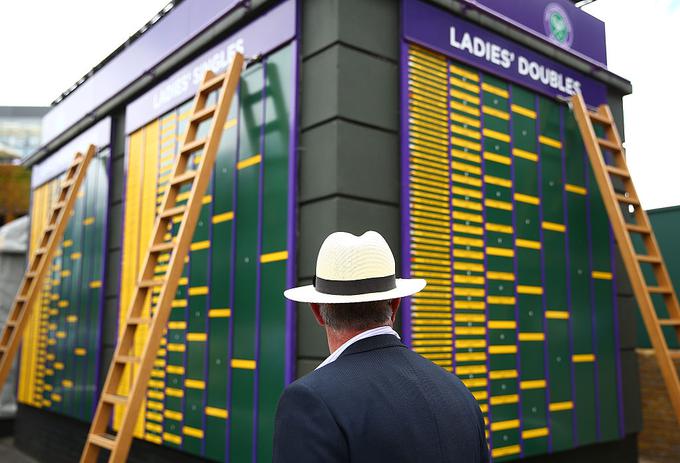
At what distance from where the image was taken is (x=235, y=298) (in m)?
4.84

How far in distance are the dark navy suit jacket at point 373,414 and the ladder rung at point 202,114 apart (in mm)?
3594

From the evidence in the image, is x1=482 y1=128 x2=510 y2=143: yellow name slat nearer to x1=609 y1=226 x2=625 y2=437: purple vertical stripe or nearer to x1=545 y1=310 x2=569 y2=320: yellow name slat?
x1=545 y1=310 x2=569 y2=320: yellow name slat

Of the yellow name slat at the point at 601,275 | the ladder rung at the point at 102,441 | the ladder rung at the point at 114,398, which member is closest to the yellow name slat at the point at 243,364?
the ladder rung at the point at 114,398

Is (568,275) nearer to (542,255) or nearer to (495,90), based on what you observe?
(542,255)

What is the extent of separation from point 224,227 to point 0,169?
19.0 meters

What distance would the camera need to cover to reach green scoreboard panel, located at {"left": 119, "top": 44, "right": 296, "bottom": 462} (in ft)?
14.6

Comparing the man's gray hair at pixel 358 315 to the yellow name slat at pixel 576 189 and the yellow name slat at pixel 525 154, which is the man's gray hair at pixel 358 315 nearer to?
the yellow name slat at pixel 525 154

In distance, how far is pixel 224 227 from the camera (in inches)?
200

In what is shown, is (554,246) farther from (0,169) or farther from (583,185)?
(0,169)

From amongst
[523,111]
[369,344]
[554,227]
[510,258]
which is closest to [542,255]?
[554,227]

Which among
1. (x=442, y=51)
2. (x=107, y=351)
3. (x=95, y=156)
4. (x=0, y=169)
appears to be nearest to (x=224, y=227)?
(x=442, y=51)

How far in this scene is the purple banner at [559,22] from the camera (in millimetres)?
5387

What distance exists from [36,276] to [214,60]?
3.01 m

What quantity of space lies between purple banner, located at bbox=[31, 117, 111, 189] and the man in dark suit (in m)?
6.16
